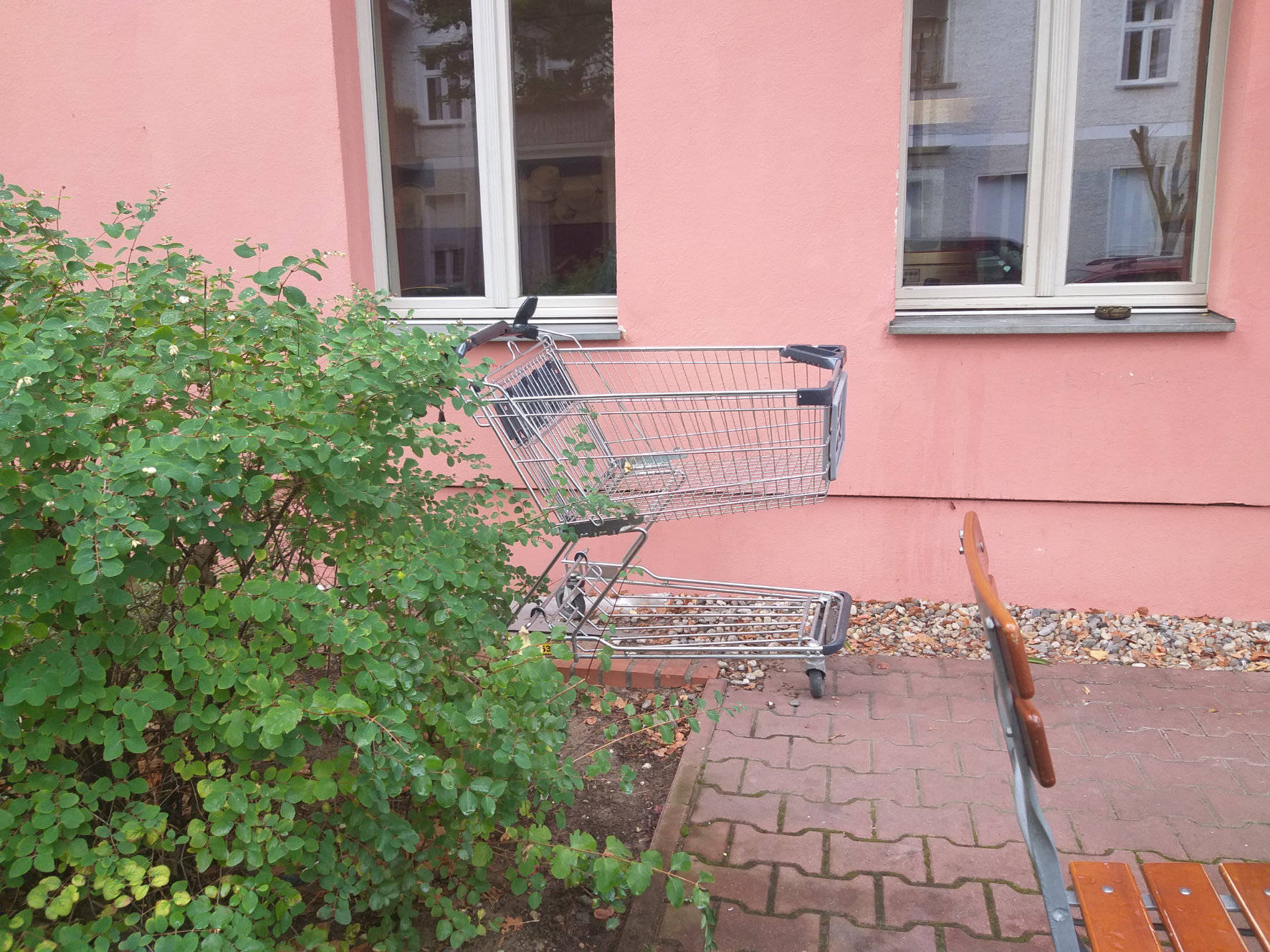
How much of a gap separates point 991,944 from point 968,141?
3.51 meters

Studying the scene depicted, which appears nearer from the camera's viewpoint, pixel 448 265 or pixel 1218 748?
pixel 1218 748

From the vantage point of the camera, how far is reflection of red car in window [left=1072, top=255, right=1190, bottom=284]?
4.28 metres

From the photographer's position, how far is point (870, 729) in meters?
3.39

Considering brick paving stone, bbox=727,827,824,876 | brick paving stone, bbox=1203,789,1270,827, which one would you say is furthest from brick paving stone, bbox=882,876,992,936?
brick paving stone, bbox=1203,789,1270,827

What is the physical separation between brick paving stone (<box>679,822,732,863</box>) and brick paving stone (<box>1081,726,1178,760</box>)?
1332mm

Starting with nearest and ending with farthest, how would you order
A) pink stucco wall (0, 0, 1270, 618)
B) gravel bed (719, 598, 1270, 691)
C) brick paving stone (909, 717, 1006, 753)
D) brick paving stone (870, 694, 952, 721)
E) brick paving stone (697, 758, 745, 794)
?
brick paving stone (697, 758, 745, 794) → brick paving stone (909, 717, 1006, 753) → brick paving stone (870, 694, 952, 721) → gravel bed (719, 598, 1270, 691) → pink stucco wall (0, 0, 1270, 618)

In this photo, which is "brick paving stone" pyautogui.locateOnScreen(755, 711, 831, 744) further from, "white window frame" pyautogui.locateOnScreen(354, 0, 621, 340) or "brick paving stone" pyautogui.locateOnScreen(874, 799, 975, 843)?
"white window frame" pyautogui.locateOnScreen(354, 0, 621, 340)

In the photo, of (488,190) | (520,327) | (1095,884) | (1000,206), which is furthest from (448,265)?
(1095,884)

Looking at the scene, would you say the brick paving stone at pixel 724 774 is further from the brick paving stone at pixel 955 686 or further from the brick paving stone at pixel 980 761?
the brick paving stone at pixel 955 686

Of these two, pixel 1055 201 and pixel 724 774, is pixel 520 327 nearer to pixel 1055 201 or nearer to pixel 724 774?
pixel 724 774

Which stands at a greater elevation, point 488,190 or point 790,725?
point 488,190

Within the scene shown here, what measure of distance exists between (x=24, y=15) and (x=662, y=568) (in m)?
4.18

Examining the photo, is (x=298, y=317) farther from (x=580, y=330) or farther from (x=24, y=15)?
(x=24, y=15)

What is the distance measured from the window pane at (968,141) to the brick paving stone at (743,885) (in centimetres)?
294
